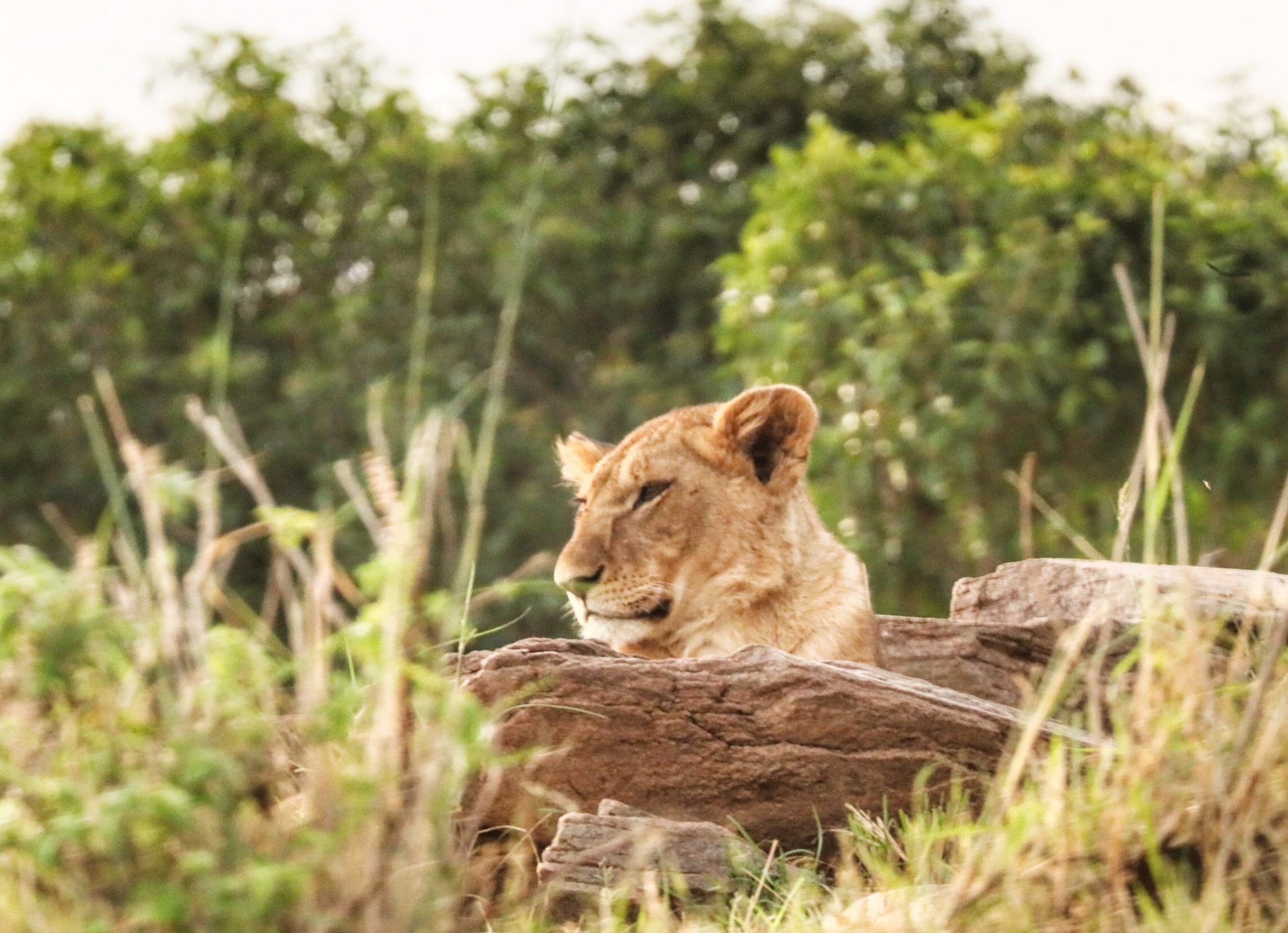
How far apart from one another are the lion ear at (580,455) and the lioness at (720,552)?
12.6 inches

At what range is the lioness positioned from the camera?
17.3 ft

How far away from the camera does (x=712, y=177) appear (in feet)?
58.4

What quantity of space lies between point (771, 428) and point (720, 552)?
0.44m

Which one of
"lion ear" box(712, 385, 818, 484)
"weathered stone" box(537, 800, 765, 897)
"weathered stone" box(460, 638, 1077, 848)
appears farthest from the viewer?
"lion ear" box(712, 385, 818, 484)

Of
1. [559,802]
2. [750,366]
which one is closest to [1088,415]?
[750,366]

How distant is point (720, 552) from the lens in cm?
531

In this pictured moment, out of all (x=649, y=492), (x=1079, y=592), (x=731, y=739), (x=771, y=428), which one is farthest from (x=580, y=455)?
(x=1079, y=592)

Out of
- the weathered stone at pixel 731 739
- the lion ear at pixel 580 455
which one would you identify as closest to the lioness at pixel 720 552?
the lion ear at pixel 580 455

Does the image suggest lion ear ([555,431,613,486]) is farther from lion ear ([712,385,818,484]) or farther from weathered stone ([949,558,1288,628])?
weathered stone ([949,558,1288,628])

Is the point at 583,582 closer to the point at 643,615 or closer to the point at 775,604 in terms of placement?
the point at 643,615

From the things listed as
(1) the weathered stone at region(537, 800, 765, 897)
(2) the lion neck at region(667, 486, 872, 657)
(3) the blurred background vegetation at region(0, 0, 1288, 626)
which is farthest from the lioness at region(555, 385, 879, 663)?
(3) the blurred background vegetation at region(0, 0, 1288, 626)

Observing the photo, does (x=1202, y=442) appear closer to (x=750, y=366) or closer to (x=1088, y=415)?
(x=1088, y=415)

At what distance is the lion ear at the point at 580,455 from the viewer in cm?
588

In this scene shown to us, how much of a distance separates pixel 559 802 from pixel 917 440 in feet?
22.6
